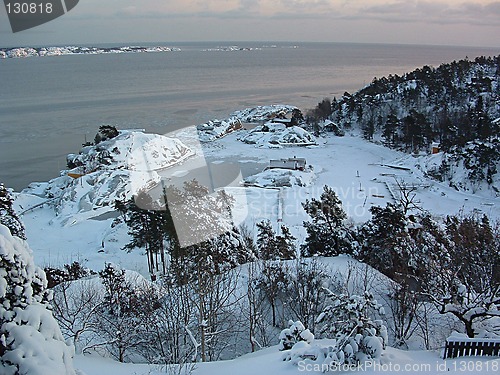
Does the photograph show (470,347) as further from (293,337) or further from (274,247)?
(274,247)

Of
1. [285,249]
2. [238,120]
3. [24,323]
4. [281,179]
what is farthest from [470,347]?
[238,120]

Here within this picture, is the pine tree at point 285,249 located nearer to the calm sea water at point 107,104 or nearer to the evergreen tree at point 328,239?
the evergreen tree at point 328,239

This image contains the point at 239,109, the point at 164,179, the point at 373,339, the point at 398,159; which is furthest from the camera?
the point at 239,109

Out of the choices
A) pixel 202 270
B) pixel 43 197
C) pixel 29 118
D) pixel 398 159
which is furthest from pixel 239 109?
pixel 202 270

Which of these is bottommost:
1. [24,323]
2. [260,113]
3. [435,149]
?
[435,149]

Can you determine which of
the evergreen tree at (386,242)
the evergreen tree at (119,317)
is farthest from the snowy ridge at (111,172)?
the evergreen tree at (386,242)

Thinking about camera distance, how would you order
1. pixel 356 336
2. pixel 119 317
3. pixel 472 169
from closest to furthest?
pixel 356 336 → pixel 119 317 → pixel 472 169

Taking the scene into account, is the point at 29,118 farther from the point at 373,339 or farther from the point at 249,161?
the point at 373,339

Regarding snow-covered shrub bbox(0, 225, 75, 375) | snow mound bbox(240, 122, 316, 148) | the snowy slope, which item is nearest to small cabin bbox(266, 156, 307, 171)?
snow mound bbox(240, 122, 316, 148)
